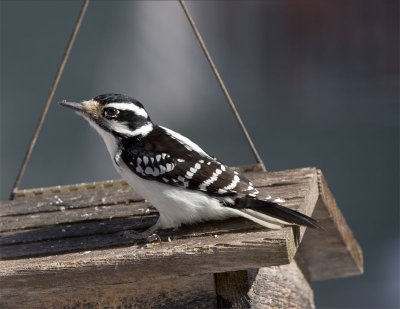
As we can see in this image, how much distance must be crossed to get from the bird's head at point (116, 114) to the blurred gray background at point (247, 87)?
3.24 m

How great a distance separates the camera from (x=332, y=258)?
3.48 meters

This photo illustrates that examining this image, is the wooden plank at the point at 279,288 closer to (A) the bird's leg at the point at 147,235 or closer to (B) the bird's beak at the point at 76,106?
(A) the bird's leg at the point at 147,235

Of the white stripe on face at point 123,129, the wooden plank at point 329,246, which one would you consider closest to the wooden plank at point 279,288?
the wooden plank at point 329,246

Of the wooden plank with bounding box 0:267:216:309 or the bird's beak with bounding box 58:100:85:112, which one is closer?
the wooden plank with bounding box 0:267:216:309

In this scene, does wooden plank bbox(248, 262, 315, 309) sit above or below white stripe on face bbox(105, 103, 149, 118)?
below

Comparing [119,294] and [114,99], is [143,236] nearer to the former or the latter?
[119,294]

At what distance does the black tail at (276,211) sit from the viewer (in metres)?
2.26

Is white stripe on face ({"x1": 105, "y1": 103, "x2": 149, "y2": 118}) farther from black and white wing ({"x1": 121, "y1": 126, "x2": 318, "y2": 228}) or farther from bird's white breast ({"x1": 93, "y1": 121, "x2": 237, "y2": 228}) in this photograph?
bird's white breast ({"x1": 93, "y1": 121, "x2": 237, "y2": 228})

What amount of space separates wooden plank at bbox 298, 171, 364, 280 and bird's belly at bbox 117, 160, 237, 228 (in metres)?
0.62

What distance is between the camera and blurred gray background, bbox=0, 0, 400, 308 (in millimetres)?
5949

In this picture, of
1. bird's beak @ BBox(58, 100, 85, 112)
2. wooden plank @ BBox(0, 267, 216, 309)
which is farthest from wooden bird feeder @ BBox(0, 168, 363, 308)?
bird's beak @ BBox(58, 100, 85, 112)

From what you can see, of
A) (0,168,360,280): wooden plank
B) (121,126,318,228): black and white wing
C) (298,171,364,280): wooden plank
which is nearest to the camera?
(0,168,360,280): wooden plank

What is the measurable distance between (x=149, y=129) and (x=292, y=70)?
421 centimetres

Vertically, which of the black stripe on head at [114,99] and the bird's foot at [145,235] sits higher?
the black stripe on head at [114,99]
